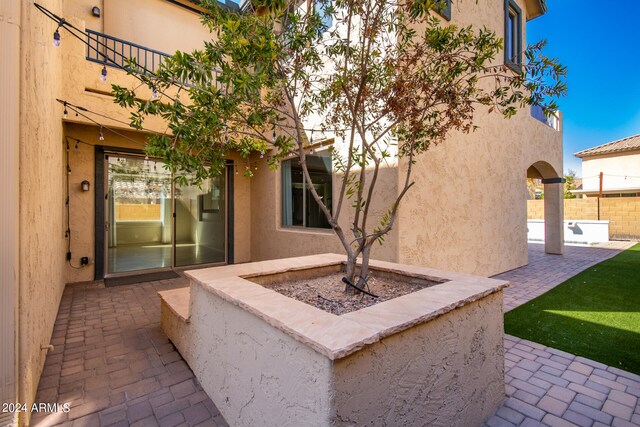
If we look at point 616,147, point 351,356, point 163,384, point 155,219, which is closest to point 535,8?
point 351,356

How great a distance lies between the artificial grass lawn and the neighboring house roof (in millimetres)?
19151

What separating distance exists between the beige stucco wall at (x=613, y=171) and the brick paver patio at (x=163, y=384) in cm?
2348

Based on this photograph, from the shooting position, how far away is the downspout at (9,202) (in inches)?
77.7

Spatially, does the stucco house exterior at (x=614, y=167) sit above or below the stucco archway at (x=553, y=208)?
above

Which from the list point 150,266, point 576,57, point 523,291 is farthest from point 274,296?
point 576,57

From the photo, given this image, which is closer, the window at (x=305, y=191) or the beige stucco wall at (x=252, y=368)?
the beige stucco wall at (x=252, y=368)

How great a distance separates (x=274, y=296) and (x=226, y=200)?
21.9 ft

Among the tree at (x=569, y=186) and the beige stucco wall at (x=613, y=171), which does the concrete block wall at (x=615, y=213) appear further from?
the beige stucco wall at (x=613, y=171)

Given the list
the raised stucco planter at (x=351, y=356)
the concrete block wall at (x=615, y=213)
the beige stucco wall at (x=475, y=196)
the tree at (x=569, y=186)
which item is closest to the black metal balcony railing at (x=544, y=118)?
the beige stucco wall at (x=475, y=196)

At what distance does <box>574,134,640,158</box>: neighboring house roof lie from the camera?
62.4 feet

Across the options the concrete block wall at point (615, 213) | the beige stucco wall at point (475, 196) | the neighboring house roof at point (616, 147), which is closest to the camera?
the beige stucco wall at point (475, 196)

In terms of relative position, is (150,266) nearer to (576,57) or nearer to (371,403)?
(371,403)

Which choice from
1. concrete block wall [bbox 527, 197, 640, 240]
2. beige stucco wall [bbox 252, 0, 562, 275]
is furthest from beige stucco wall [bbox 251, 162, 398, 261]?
concrete block wall [bbox 527, 197, 640, 240]

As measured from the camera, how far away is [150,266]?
7.09 metres
